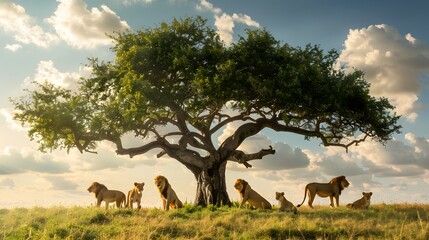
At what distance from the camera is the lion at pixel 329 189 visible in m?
24.5

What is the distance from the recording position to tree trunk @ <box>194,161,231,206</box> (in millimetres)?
26547

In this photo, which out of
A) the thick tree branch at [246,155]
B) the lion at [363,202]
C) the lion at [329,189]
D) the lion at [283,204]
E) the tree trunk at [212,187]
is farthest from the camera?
the thick tree branch at [246,155]

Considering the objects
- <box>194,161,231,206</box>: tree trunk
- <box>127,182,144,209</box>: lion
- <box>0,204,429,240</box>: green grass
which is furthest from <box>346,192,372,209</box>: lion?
<box>127,182,144,209</box>: lion

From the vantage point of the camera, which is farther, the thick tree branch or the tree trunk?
the thick tree branch

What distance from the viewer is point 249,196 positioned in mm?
23719

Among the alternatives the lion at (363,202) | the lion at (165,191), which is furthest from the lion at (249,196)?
the lion at (363,202)

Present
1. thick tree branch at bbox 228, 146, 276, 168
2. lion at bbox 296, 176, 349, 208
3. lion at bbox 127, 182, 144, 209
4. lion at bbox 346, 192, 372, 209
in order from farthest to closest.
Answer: thick tree branch at bbox 228, 146, 276, 168 → lion at bbox 296, 176, 349, 208 → lion at bbox 346, 192, 372, 209 → lion at bbox 127, 182, 144, 209

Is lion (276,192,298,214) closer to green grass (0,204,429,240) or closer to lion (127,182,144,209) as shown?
green grass (0,204,429,240)

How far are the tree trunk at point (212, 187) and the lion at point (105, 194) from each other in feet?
17.6

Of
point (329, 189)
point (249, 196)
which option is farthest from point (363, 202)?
point (249, 196)

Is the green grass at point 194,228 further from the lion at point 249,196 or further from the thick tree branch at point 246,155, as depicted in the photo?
the thick tree branch at point 246,155

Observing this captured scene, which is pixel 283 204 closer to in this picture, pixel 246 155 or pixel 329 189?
pixel 329 189

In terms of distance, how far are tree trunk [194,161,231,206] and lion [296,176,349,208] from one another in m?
4.87

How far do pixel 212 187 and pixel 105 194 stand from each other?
21.5 ft
